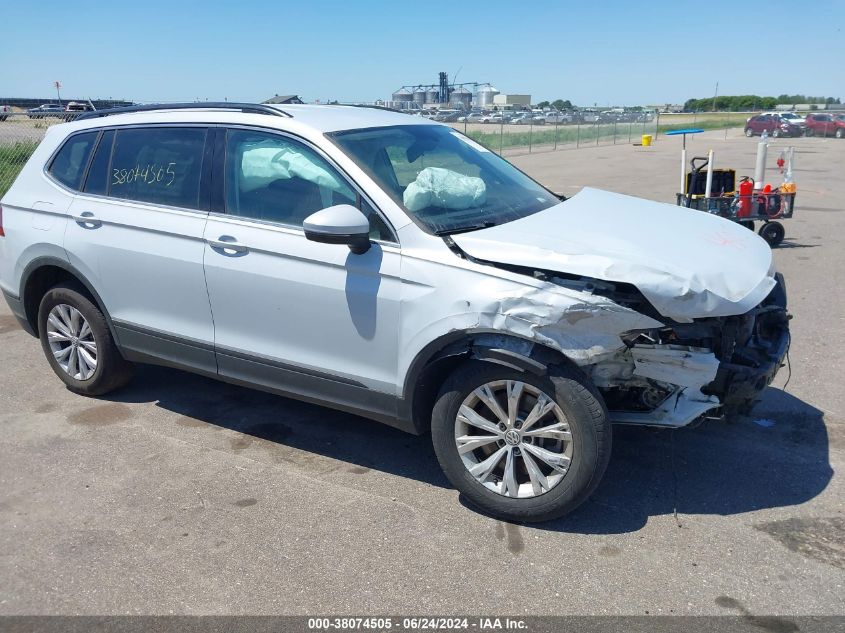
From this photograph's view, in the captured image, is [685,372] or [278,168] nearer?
[685,372]

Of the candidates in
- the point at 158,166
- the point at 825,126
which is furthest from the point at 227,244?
the point at 825,126

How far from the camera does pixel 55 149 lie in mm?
5211

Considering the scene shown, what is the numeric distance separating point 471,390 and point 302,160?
157cm

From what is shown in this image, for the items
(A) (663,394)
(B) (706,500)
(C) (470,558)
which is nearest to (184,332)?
(C) (470,558)

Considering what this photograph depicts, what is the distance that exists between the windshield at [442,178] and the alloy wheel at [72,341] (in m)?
2.33

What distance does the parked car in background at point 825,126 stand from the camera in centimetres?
4538

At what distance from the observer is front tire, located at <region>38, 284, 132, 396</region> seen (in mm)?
5016

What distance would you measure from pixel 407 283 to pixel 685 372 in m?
1.33

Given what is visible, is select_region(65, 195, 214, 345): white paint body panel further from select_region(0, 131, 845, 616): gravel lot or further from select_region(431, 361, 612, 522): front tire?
select_region(431, 361, 612, 522): front tire

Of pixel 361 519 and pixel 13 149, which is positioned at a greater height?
pixel 13 149

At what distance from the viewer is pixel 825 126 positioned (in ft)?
151

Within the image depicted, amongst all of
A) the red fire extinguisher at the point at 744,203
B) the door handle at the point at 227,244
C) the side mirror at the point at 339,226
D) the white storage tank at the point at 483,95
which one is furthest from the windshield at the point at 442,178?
the white storage tank at the point at 483,95

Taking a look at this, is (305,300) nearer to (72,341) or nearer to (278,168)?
(278,168)

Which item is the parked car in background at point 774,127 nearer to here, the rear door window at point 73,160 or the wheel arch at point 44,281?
the rear door window at point 73,160
